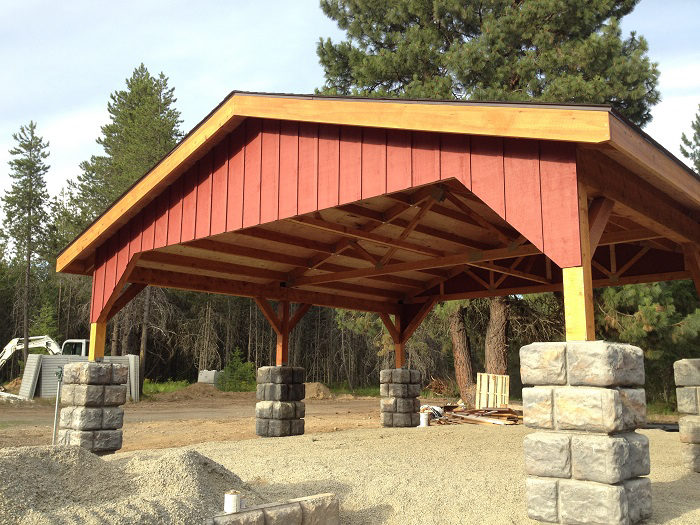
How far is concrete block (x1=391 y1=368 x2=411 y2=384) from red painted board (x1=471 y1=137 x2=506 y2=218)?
873 centimetres

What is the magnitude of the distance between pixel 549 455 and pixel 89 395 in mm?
6874

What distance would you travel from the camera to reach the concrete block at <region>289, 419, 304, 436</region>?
40.1 ft

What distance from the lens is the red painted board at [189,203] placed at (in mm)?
8852

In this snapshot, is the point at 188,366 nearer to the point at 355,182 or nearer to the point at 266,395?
the point at 266,395

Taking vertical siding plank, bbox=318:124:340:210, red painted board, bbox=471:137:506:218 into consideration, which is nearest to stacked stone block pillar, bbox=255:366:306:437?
vertical siding plank, bbox=318:124:340:210

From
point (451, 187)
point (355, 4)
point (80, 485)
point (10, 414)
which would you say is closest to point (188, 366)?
point (10, 414)

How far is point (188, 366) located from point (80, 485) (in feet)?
113

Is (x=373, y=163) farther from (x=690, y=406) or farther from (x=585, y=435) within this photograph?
(x=690, y=406)

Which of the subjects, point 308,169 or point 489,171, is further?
point 308,169

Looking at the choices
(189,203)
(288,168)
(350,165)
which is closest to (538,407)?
(350,165)

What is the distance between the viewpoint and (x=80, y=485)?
4.45 metres

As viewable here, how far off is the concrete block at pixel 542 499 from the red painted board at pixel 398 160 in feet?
10.9

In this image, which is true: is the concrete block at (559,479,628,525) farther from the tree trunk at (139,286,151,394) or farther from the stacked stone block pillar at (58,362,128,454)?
the tree trunk at (139,286,151,394)

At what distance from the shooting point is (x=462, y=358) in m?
19.3
